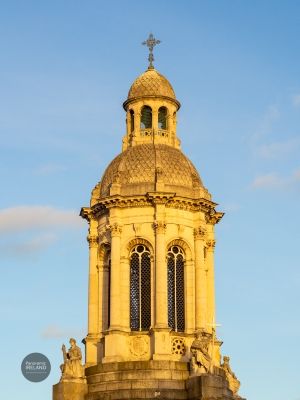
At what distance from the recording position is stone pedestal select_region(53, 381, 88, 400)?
51.5 m

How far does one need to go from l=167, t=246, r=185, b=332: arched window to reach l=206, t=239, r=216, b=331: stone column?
1.95 meters

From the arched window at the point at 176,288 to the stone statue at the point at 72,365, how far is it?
5572 mm

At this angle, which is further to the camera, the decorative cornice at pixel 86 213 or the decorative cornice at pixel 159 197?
the decorative cornice at pixel 86 213

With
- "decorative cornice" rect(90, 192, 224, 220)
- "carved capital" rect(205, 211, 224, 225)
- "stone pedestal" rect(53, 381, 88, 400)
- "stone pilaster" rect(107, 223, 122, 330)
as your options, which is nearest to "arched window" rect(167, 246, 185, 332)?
"decorative cornice" rect(90, 192, 224, 220)

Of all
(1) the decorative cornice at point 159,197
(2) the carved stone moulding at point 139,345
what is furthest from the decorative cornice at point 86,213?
(2) the carved stone moulding at point 139,345

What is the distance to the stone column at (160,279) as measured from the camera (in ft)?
176

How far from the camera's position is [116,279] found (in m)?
54.7

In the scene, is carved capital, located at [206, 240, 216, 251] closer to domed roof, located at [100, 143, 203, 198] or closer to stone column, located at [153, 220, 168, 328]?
domed roof, located at [100, 143, 203, 198]

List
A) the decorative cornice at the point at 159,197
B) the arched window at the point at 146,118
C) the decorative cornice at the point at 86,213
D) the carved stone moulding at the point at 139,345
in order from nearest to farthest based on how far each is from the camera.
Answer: the carved stone moulding at the point at 139,345, the decorative cornice at the point at 159,197, the decorative cornice at the point at 86,213, the arched window at the point at 146,118

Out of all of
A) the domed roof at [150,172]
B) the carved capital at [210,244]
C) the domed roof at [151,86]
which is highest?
the domed roof at [151,86]

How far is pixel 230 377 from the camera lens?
55562 millimetres

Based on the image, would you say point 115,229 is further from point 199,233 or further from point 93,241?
point 199,233

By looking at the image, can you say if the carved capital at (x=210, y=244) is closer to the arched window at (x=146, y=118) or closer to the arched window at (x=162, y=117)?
the arched window at (x=162, y=117)

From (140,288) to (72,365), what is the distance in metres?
5.94
